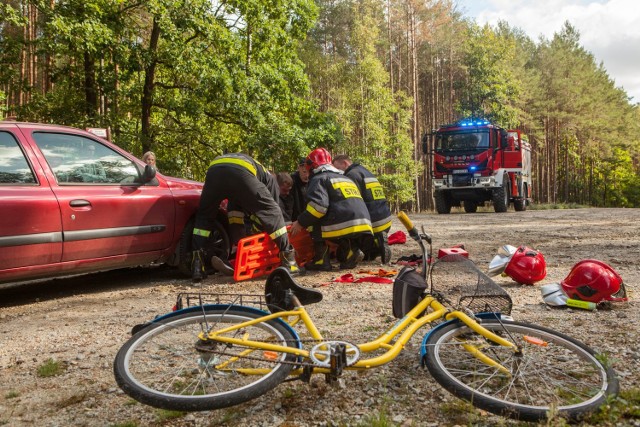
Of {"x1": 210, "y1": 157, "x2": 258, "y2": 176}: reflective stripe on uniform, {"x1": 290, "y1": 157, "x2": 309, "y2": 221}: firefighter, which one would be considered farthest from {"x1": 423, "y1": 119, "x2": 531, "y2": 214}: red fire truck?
{"x1": 210, "y1": 157, "x2": 258, "y2": 176}: reflective stripe on uniform

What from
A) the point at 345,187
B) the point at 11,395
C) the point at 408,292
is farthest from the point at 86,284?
the point at 408,292

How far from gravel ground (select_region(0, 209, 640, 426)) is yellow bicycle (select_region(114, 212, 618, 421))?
163mm

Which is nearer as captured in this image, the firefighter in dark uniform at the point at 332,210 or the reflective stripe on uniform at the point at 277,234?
the reflective stripe on uniform at the point at 277,234

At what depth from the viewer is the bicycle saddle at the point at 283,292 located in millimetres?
2404

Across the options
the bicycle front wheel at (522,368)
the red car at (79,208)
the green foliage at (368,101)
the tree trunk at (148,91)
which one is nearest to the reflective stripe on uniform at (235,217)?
the red car at (79,208)

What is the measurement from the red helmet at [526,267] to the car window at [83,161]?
3900 mm

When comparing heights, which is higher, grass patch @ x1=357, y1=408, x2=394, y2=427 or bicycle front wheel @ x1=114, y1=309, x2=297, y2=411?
bicycle front wheel @ x1=114, y1=309, x2=297, y2=411

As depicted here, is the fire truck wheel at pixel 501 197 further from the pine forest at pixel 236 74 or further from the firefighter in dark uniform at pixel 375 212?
the firefighter in dark uniform at pixel 375 212

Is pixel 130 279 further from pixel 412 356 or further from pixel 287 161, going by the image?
pixel 287 161

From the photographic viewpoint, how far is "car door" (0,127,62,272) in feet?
13.4

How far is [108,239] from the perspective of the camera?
4.77 metres

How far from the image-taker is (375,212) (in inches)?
251

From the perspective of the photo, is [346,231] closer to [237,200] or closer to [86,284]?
[237,200]

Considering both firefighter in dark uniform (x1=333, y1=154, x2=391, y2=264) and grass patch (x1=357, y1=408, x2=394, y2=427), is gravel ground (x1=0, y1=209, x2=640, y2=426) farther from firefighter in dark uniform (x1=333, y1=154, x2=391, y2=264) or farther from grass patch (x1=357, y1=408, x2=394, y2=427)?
firefighter in dark uniform (x1=333, y1=154, x2=391, y2=264)
